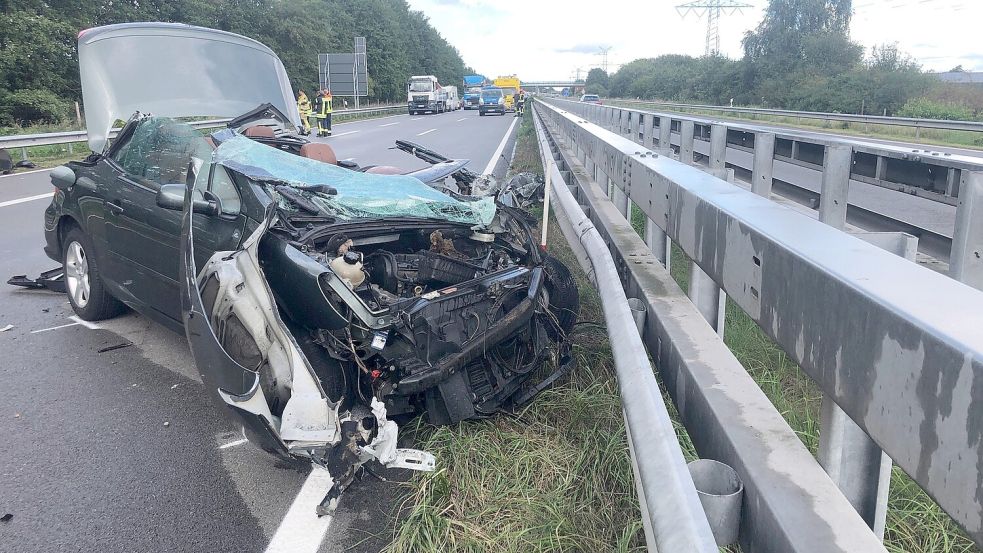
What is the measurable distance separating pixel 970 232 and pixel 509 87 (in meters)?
60.8

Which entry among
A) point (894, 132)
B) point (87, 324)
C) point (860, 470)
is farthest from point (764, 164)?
point (894, 132)

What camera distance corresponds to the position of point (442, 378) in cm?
377

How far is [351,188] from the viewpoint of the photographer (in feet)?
15.8

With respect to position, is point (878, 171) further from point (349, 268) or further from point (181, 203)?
point (181, 203)

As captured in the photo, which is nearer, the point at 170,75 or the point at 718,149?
the point at 718,149

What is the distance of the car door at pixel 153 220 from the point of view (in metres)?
4.70

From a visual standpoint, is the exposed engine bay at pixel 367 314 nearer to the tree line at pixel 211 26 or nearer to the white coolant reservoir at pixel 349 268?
the white coolant reservoir at pixel 349 268

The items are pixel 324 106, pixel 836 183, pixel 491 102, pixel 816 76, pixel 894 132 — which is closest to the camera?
pixel 836 183

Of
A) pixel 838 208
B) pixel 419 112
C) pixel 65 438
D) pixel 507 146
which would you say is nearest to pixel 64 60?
pixel 507 146

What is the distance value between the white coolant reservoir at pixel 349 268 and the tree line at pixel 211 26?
1763 centimetres

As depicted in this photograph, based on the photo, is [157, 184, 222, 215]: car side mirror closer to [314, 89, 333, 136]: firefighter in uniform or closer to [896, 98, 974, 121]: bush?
[314, 89, 333, 136]: firefighter in uniform

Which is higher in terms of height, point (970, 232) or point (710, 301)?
point (970, 232)

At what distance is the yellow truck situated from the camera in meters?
58.0

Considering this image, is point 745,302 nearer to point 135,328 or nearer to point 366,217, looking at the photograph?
point 366,217
